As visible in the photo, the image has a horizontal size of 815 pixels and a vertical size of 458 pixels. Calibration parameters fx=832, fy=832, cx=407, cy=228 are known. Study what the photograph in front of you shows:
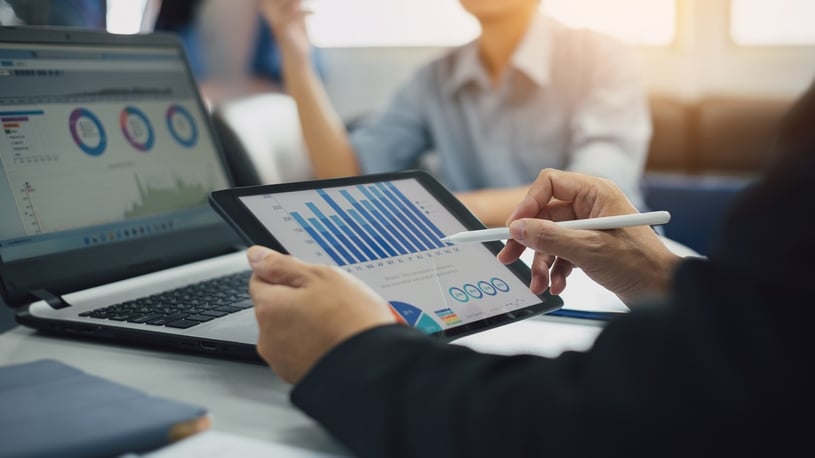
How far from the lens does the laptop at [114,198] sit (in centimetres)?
82

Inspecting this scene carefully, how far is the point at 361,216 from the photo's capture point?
80 cm

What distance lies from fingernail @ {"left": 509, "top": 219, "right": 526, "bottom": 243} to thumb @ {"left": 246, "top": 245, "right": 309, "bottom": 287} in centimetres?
21

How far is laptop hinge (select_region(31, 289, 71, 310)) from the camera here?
0.86m

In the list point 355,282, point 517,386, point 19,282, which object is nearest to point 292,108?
point 19,282

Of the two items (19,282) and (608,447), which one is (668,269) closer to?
(608,447)

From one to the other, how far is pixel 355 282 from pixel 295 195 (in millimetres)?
222

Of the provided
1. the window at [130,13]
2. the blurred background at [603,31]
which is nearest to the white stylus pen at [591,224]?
the blurred background at [603,31]

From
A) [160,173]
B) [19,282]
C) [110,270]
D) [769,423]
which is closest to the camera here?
[769,423]

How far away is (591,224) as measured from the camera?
30.3 inches

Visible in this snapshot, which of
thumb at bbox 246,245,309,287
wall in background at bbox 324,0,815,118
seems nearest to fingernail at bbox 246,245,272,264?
thumb at bbox 246,245,309,287

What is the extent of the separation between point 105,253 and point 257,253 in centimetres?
40

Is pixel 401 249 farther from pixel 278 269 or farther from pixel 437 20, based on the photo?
pixel 437 20

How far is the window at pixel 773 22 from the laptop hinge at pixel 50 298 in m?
2.80

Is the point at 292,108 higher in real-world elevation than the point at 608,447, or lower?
higher
